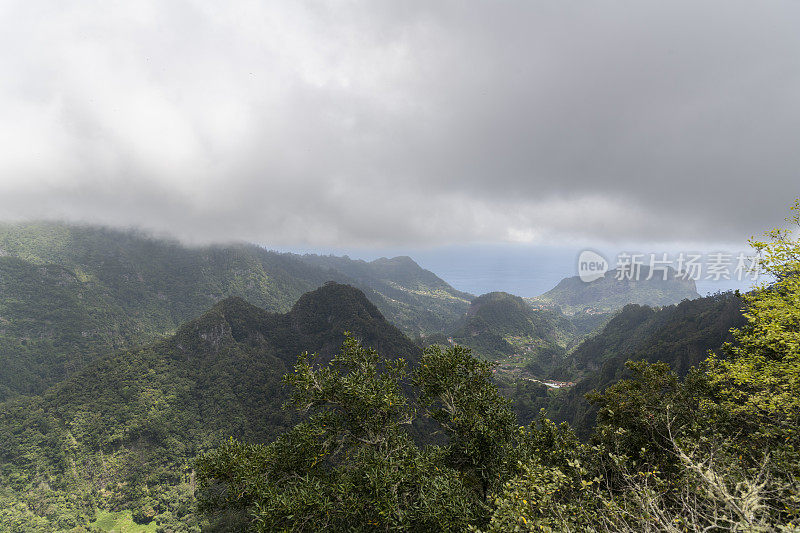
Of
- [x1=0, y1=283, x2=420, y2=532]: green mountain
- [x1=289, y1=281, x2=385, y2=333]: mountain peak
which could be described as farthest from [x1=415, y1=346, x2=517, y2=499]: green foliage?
[x1=289, y1=281, x2=385, y2=333]: mountain peak

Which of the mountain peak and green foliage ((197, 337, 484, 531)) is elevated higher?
green foliage ((197, 337, 484, 531))

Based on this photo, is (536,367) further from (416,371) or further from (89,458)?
(89,458)

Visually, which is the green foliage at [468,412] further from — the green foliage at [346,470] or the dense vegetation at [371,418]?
the green foliage at [346,470]

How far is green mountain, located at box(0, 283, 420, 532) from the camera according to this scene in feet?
212

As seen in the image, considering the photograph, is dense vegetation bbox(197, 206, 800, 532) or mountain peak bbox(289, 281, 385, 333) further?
mountain peak bbox(289, 281, 385, 333)

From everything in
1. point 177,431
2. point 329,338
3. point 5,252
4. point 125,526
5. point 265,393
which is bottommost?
point 125,526

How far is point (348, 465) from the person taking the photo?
40.3 feet

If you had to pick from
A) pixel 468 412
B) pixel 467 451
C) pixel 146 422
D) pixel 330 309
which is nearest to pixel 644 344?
pixel 330 309

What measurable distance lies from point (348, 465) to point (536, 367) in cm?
15497

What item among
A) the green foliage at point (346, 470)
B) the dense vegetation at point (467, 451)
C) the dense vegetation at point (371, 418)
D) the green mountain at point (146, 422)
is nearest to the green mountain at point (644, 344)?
the dense vegetation at point (371, 418)

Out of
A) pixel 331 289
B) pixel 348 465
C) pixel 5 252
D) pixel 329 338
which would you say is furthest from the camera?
pixel 5 252

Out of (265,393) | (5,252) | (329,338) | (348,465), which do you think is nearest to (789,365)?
(348,465)

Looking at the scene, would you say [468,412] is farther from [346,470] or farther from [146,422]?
[146,422]

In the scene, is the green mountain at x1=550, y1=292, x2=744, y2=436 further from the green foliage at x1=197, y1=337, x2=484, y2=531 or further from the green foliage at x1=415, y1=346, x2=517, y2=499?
the green foliage at x1=197, y1=337, x2=484, y2=531
